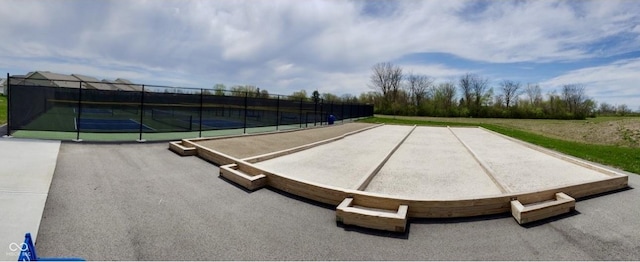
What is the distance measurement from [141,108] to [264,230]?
925cm

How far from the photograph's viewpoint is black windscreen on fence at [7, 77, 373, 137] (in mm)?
10586

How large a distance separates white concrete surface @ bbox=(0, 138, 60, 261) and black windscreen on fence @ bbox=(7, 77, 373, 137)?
2398mm

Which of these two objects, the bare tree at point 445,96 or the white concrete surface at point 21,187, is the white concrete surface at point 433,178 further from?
the bare tree at point 445,96

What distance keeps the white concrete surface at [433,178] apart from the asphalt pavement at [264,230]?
1044mm

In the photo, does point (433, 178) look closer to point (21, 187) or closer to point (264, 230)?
point (264, 230)

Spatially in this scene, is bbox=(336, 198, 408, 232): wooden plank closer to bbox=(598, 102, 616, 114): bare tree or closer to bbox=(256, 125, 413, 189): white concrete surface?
bbox=(256, 125, 413, 189): white concrete surface

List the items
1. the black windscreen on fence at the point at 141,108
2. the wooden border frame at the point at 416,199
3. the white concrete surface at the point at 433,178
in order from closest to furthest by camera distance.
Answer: the wooden border frame at the point at 416,199, the white concrete surface at the point at 433,178, the black windscreen on fence at the point at 141,108

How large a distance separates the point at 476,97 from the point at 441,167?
6920 cm

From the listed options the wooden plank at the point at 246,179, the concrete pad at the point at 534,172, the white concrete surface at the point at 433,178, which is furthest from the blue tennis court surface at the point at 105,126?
the concrete pad at the point at 534,172

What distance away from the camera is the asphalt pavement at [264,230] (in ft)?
11.2

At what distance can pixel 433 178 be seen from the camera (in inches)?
266

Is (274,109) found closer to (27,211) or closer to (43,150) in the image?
(43,150)

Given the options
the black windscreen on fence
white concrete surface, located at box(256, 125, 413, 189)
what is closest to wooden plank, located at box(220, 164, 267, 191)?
white concrete surface, located at box(256, 125, 413, 189)

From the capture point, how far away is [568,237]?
400 cm
